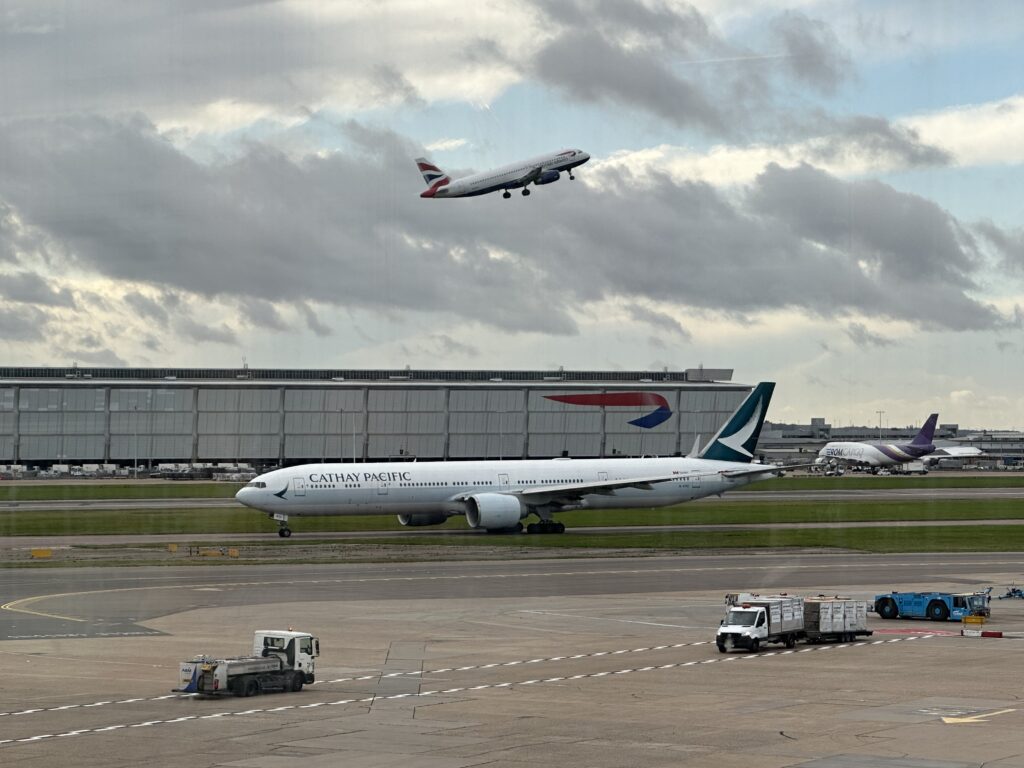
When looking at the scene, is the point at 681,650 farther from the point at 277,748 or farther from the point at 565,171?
the point at 565,171

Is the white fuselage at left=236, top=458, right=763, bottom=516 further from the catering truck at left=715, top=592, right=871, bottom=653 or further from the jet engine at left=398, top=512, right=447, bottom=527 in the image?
the catering truck at left=715, top=592, right=871, bottom=653

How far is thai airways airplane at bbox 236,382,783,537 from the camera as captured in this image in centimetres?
10412

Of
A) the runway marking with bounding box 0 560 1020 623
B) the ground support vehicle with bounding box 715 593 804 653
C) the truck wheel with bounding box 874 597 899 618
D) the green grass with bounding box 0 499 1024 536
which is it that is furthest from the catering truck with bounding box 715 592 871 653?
the green grass with bounding box 0 499 1024 536

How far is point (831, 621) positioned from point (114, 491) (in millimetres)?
140620

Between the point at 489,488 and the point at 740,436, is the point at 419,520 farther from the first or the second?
the point at 740,436

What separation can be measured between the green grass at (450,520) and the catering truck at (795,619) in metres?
62.3

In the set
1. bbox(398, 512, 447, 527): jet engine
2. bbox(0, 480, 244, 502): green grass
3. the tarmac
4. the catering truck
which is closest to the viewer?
the tarmac

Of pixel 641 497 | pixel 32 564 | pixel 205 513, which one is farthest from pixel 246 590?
pixel 205 513

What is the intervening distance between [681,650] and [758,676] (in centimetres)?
613

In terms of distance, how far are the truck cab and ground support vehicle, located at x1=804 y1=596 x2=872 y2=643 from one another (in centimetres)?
1976

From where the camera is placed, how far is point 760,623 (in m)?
50.5

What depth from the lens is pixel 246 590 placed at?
70.4 meters

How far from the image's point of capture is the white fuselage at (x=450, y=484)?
104m

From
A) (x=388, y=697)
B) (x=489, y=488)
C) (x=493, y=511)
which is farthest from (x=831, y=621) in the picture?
(x=489, y=488)
